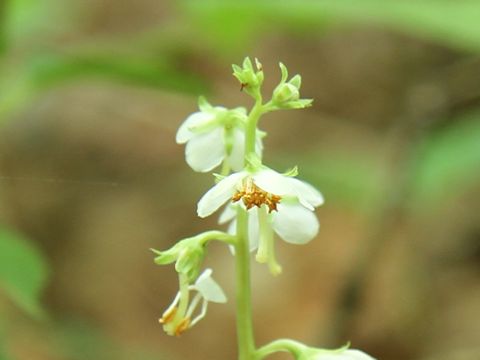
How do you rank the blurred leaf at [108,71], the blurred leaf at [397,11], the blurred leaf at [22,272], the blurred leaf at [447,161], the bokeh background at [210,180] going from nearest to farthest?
the blurred leaf at [22,272]
the blurred leaf at [108,71]
the blurred leaf at [397,11]
the bokeh background at [210,180]
the blurred leaf at [447,161]

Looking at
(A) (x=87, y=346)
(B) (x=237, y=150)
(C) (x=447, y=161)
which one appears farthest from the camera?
(C) (x=447, y=161)

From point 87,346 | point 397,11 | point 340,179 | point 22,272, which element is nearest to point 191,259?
point 22,272

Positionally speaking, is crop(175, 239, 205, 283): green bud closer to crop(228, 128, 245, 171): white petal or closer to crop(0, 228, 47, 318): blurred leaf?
crop(228, 128, 245, 171): white petal

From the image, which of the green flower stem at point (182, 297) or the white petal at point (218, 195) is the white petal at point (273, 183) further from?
the green flower stem at point (182, 297)

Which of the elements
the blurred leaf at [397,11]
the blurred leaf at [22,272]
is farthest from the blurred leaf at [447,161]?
the blurred leaf at [22,272]

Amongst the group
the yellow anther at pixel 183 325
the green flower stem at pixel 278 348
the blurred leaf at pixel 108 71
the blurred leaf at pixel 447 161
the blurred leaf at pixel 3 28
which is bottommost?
the green flower stem at pixel 278 348

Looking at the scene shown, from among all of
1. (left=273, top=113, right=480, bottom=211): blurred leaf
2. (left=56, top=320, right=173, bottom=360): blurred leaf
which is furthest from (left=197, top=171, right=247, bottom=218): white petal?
(left=273, top=113, right=480, bottom=211): blurred leaf

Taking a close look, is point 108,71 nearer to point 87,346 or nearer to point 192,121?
point 192,121
